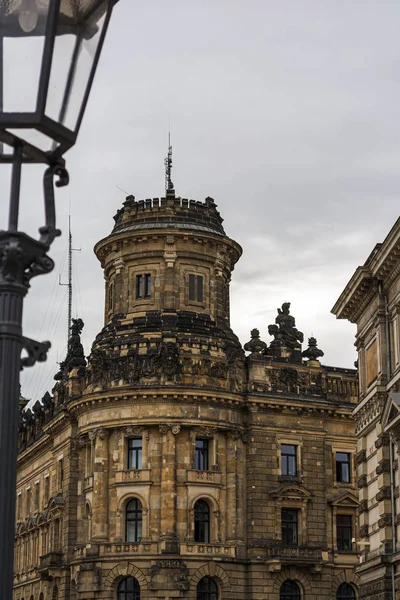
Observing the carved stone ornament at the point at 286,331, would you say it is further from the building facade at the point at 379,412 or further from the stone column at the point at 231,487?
the building facade at the point at 379,412

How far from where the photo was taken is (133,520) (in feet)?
187

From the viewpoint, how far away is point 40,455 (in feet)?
234

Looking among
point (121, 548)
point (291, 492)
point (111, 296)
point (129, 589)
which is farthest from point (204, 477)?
point (111, 296)

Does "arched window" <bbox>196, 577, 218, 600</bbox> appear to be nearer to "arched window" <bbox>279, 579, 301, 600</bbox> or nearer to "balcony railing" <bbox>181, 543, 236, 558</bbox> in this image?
"balcony railing" <bbox>181, 543, 236, 558</bbox>

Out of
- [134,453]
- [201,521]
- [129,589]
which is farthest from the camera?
[134,453]

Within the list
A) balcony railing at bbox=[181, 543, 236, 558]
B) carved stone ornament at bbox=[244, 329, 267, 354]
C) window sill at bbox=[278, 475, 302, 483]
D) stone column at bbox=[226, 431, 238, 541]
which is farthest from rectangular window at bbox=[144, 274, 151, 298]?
balcony railing at bbox=[181, 543, 236, 558]

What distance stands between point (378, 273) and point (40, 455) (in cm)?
3946

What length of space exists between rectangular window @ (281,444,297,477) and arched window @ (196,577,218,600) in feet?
23.2

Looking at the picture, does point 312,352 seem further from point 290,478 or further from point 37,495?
point 37,495

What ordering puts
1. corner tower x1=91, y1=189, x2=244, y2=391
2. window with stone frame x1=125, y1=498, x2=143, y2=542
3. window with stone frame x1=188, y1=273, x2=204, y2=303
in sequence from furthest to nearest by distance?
window with stone frame x1=188, y1=273, x2=204, y2=303
corner tower x1=91, y1=189, x2=244, y2=391
window with stone frame x1=125, y1=498, x2=143, y2=542

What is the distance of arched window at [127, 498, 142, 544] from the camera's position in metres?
56.8

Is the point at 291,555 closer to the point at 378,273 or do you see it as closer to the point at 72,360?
the point at 72,360

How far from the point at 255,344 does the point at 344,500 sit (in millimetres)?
9448

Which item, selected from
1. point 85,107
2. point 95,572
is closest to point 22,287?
point 85,107
